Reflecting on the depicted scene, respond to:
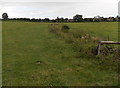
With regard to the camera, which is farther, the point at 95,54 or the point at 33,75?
the point at 95,54

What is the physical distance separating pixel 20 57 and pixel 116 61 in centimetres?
633

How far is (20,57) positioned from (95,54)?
4769mm

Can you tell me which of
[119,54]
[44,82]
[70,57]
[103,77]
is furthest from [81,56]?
[44,82]

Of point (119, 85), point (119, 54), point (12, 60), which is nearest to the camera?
point (119, 85)

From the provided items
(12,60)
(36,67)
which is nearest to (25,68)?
(36,67)

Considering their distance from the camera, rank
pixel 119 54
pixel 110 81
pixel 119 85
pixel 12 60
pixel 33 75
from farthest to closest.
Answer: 1. pixel 12 60
2. pixel 119 54
3. pixel 33 75
4. pixel 110 81
5. pixel 119 85

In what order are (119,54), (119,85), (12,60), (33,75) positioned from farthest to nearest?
(12,60), (119,54), (33,75), (119,85)

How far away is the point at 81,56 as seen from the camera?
16219 millimetres

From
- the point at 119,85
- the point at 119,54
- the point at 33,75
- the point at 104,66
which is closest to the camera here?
the point at 119,85

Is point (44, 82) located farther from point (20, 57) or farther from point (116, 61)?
point (20, 57)

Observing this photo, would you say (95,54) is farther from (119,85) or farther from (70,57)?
(119,85)

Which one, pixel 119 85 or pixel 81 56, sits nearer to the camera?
pixel 119 85

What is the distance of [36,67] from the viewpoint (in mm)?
13539

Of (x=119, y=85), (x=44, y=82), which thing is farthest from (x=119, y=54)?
(x=44, y=82)
